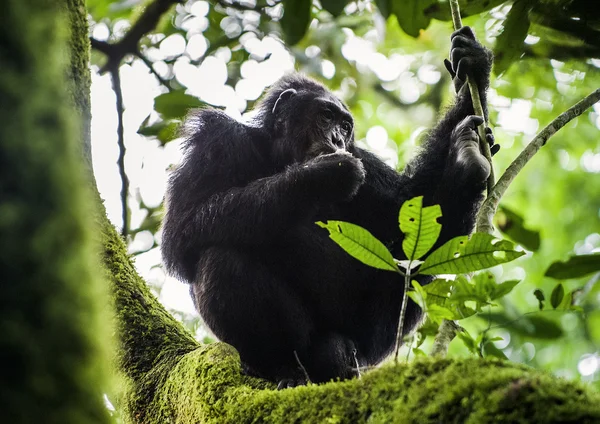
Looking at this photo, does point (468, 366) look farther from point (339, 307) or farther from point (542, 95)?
point (542, 95)

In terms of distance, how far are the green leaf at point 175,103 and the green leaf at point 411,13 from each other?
2.22 m

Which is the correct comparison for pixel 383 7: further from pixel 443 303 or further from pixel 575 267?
pixel 443 303

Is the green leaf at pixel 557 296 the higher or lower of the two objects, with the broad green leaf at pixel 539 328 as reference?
higher

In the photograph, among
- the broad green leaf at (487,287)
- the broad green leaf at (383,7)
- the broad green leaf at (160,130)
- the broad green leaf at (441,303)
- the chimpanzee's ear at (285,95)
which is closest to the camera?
the broad green leaf at (441,303)

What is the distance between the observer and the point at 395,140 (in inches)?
424

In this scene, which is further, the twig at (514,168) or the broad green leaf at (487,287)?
the twig at (514,168)

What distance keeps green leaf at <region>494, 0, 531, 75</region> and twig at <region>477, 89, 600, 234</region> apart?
848 mm

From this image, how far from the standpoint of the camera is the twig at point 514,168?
11.2 feet

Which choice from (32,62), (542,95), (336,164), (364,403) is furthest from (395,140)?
(32,62)

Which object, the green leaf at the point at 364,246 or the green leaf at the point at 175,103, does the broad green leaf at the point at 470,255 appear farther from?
the green leaf at the point at 175,103

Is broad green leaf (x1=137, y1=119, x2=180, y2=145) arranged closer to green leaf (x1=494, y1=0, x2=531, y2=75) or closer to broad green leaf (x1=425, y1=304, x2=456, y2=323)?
green leaf (x1=494, y1=0, x2=531, y2=75)

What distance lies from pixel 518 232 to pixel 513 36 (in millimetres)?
1831

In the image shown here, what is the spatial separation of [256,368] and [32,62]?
3.34 meters

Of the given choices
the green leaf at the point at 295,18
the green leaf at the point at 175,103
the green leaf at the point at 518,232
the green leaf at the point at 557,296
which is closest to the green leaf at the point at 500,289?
the green leaf at the point at 557,296
